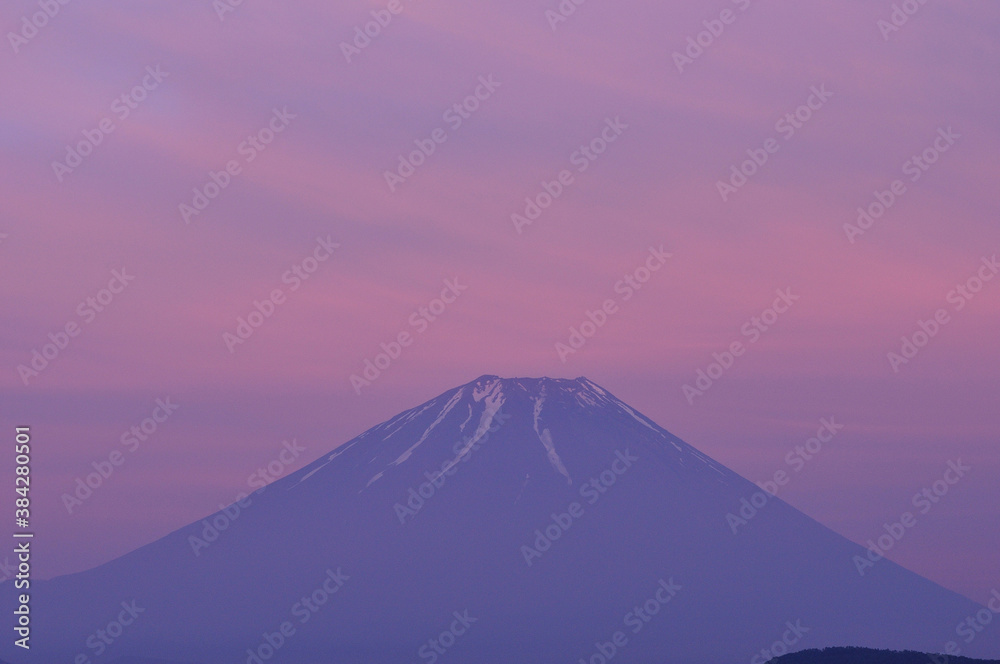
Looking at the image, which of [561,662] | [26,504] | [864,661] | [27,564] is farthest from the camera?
[561,662]

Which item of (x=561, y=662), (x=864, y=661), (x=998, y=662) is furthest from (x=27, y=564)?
(x=561, y=662)

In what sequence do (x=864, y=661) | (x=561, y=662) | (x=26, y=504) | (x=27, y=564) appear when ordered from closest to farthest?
1. (x=26, y=504)
2. (x=27, y=564)
3. (x=864, y=661)
4. (x=561, y=662)

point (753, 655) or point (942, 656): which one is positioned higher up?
point (942, 656)

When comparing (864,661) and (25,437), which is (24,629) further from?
(864,661)

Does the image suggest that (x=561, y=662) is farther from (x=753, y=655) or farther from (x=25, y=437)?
(x=25, y=437)

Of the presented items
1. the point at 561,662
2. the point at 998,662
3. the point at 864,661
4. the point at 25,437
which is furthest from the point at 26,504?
the point at 561,662

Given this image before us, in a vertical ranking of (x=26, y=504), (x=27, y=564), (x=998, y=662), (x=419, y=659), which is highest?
(x=26, y=504)

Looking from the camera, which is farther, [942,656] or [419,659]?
[419,659]

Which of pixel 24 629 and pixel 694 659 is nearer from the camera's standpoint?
pixel 24 629

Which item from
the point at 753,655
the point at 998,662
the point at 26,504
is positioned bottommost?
the point at 753,655
